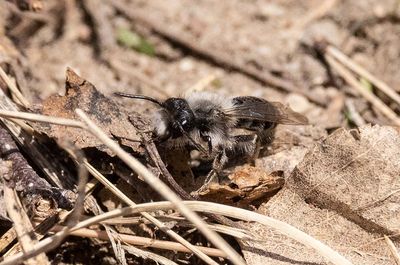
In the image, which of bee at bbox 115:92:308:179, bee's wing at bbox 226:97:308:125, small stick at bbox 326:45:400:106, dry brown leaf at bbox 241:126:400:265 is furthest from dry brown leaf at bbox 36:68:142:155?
small stick at bbox 326:45:400:106

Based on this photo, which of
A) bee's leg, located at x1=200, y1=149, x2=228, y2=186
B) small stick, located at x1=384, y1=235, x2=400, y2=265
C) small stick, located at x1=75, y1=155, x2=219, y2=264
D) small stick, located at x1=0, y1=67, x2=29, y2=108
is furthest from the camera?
small stick, located at x1=0, y1=67, x2=29, y2=108

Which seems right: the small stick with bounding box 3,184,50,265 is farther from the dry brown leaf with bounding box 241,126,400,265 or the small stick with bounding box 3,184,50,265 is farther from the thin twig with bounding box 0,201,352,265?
the dry brown leaf with bounding box 241,126,400,265

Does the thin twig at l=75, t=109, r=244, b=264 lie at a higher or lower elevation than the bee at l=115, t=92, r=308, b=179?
lower

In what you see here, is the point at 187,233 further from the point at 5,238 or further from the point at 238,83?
the point at 238,83

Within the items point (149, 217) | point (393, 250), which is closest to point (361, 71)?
point (393, 250)

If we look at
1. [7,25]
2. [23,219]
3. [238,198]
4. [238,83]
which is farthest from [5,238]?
[238,83]
